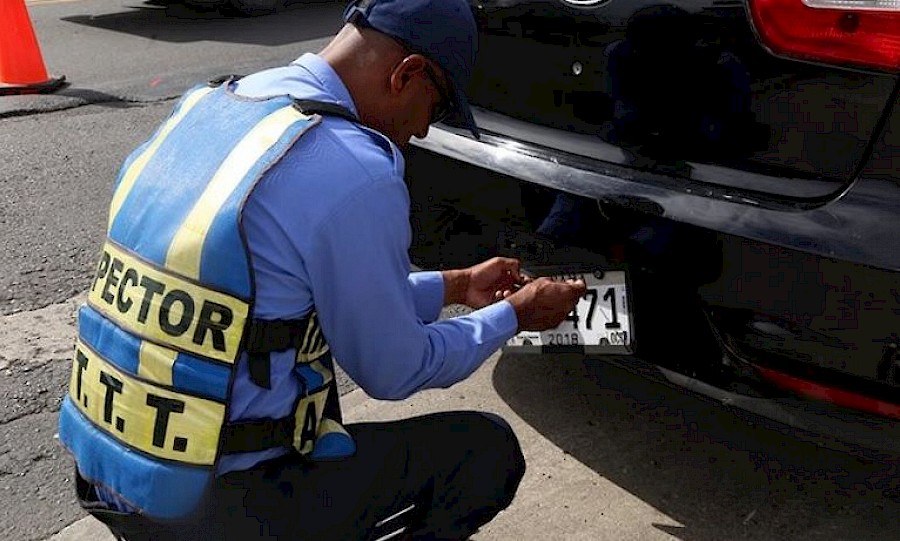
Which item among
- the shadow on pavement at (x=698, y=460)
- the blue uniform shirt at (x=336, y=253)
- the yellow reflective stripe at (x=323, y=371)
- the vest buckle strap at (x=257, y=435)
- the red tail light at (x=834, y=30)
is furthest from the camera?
the shadow on pavement at (x=698, y=460)

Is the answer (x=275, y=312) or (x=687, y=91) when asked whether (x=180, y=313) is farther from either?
(x=687, y=91)

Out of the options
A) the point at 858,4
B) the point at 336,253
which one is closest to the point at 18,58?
the point at 336,253

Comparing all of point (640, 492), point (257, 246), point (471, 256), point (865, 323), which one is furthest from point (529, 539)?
point (257, 246)

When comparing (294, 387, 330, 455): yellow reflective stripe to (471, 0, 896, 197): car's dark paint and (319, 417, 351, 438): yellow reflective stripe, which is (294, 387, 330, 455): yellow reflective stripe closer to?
(319, 417, 351, 438): yellow reflective stripe

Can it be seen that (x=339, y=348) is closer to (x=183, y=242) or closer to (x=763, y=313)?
(x=183, y=242)

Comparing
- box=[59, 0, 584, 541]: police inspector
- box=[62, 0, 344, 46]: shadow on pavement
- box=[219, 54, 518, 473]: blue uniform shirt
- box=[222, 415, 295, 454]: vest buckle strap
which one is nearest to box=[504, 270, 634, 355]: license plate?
box=[59, 0, 584, 541]: police inspector

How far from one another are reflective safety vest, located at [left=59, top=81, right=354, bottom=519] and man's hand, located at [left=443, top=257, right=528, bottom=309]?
527 mm

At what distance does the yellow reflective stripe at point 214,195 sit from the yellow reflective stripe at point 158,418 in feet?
0.68

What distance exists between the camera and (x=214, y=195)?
1602 mm

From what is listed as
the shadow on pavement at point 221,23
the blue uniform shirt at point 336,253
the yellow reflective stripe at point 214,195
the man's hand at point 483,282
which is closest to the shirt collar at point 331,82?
the blue uniform shirt at point 336,253

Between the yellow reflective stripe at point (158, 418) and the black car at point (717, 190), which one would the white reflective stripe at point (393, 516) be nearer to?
the yellow reflective stripe at point (158, 418)

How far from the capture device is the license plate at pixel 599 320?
7.41 feet

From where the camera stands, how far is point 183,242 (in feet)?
5.27

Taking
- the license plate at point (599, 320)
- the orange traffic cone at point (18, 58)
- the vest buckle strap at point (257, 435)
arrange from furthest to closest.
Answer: the orange traffic cone at point (18, 58) → the license plate at point (599, 320) → the vest buckle strap at point (257, 435)
